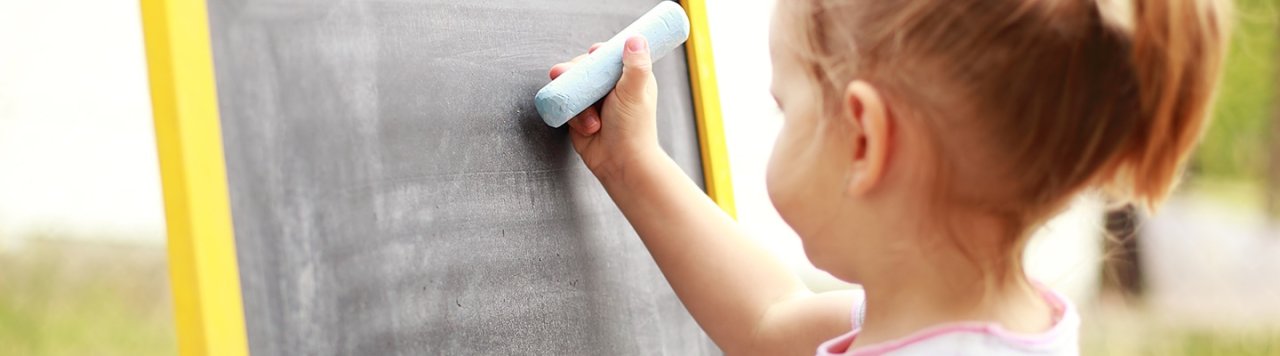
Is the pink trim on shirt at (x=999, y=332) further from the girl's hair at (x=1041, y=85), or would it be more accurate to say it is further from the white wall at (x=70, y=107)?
the white wall at (x=70, y=107)

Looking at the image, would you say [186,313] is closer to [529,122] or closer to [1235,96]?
[529,122]

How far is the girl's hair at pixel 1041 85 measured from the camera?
2.05 ft

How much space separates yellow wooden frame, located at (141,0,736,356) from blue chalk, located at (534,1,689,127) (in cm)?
26

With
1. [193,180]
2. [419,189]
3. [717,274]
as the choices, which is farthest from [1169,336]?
[193,180]

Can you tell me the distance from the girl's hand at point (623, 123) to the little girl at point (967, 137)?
12 centimetres

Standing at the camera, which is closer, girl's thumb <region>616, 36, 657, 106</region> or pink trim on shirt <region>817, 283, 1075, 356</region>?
pink trim on shirt <region>817, 283, 1075, 356</region>

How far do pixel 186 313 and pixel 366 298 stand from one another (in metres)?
0.12

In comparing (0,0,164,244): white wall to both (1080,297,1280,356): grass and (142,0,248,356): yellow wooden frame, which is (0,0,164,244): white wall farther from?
(1080,297,1280,356): grass

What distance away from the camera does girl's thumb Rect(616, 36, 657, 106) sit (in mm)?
858

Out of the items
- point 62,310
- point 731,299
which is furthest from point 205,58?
point 62,310

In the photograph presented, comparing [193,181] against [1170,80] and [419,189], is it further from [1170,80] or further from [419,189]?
[1170,80]

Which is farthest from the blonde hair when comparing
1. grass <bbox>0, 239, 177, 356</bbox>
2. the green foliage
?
the green foliage

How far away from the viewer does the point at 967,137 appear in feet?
2.17

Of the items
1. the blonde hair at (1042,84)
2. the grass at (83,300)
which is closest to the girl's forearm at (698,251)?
the blonde hair at (1042,84)
